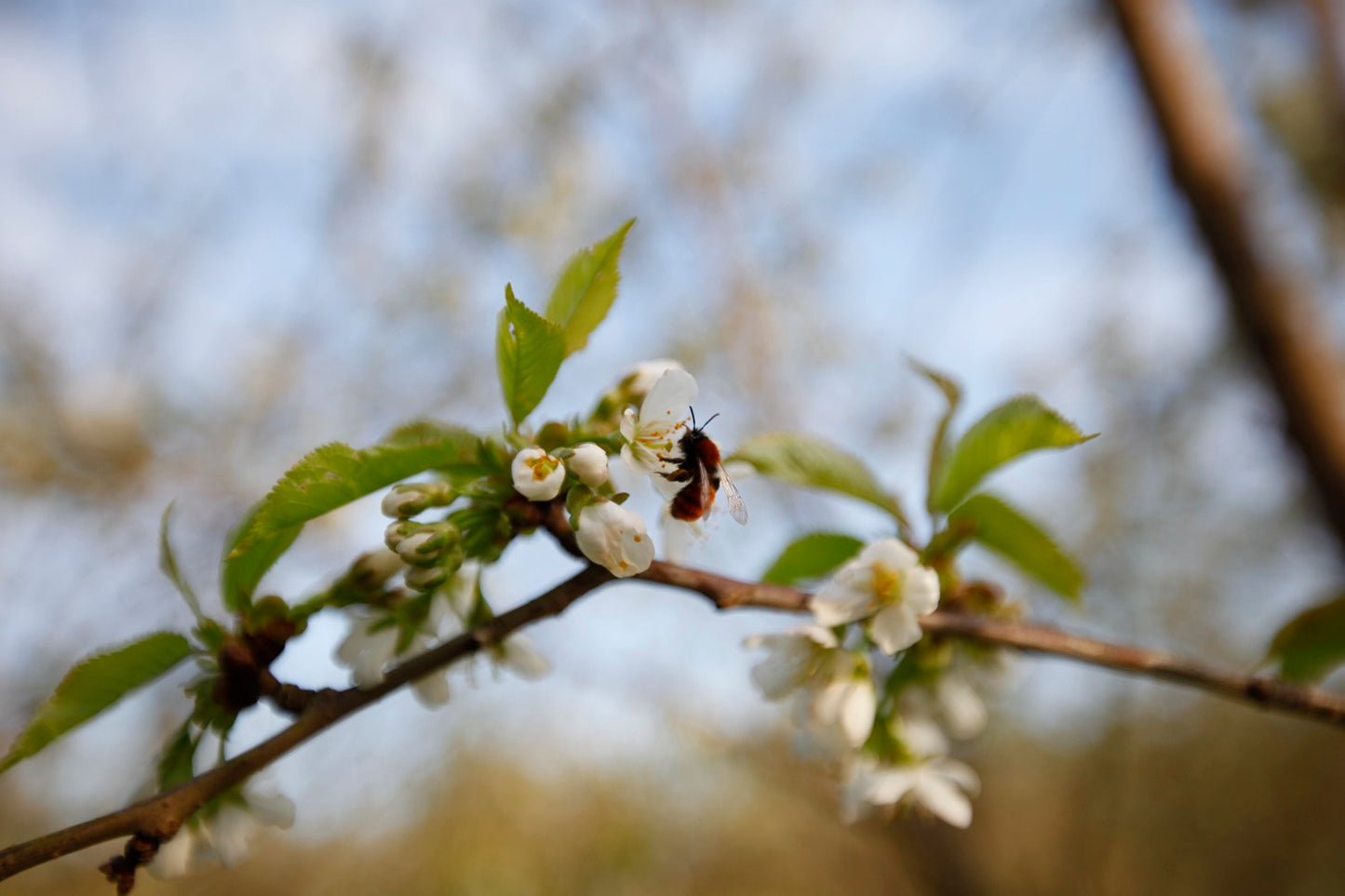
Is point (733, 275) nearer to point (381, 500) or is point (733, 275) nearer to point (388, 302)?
point (388, 302)

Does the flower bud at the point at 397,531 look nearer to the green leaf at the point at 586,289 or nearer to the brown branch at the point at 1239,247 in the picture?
the green leaf at the point at 586,289

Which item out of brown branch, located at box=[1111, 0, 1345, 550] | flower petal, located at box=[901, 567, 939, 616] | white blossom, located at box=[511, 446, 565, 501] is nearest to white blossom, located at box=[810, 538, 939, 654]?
flower petal, located at box=[901, 567, 939, 616]

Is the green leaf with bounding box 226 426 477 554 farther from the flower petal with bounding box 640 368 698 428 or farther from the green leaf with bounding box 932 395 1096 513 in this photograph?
the green leaf with bounding box 932 395 1096 513

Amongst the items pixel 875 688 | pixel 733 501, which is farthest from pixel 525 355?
pixel 875 688

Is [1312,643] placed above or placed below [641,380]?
below

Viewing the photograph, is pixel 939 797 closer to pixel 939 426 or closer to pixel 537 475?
pixel 939 426

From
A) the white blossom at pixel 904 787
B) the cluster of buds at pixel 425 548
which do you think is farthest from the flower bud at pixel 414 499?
the white blossom at pixel 904 787

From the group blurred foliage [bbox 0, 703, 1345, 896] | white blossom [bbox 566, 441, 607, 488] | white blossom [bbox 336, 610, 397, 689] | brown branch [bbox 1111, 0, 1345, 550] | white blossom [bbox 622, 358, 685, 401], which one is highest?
white blossom [bbox 622, 358, 685, 401]
